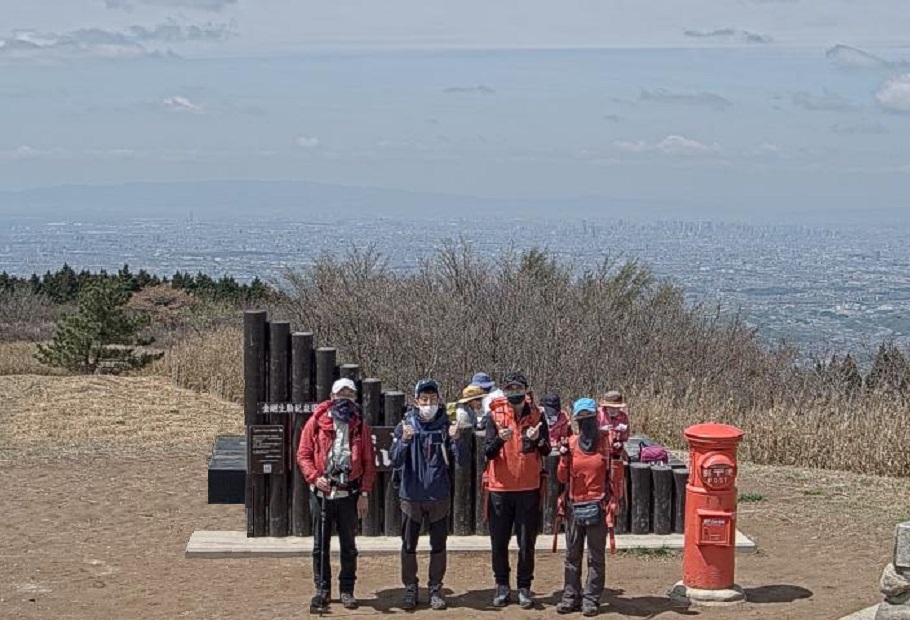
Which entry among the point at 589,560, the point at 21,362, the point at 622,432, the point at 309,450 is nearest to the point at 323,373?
the point at 309,450

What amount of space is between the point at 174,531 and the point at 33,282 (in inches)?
1421

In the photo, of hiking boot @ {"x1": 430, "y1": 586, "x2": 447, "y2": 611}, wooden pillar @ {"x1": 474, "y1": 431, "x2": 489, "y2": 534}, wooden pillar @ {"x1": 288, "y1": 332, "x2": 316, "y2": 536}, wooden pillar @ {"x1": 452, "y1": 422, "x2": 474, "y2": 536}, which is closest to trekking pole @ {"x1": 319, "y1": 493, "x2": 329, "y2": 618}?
hiking boot @ {"x1": 430, "y1": 586, "x2": 447, "y2": 611}

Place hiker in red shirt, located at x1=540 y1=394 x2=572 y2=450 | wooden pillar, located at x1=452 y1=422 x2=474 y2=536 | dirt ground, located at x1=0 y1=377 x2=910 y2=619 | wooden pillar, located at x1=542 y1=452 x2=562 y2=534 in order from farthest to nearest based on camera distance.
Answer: wooden pillar, located at x1=542 y1=452 x2=562 y2=534, wooden pillar, located at x1=452 y1=422 x2=474 y2=536, hiker in red shirt, located at x1=540 y1=394 x2=572 y2=450, dirt ground, located at x1=0 y1=377 x2=910 y2=619

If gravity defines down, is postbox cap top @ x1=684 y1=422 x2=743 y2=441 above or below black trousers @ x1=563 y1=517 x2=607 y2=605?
above

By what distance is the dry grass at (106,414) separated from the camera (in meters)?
19.3

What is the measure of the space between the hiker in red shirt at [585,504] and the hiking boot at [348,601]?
143 cm

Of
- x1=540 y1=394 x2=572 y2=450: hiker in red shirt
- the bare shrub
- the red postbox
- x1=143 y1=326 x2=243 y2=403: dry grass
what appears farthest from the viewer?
x1=143 y1=326 x2=243 y2=403: dry grass

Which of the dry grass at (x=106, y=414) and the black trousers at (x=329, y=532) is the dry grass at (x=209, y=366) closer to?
the dry grass at (x=106, y=414)

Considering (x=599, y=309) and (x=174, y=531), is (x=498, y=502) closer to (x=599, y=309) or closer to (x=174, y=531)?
(x=174, y=531)

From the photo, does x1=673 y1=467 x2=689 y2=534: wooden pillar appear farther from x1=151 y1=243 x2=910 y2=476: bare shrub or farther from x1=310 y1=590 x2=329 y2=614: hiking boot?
x1=151 y1=243 x2=910 y2=476: bare shrub

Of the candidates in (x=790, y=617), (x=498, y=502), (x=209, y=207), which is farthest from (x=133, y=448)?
(x=209, y=207)

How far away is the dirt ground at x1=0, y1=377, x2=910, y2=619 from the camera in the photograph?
1003cm

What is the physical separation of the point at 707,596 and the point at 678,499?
2468 mm

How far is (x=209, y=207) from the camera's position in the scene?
165 meters
